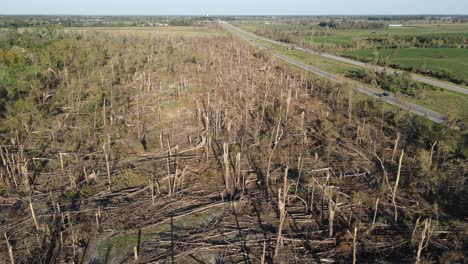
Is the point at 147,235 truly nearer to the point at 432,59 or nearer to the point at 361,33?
the point at 432,59

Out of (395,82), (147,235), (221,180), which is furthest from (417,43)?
(147,235)

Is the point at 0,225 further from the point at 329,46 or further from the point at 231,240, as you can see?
the point at 329,46

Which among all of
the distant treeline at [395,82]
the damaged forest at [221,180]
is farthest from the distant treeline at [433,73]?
the damaged forest at [221,180]

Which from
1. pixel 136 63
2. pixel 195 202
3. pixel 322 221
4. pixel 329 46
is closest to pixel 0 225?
pixel 195 202

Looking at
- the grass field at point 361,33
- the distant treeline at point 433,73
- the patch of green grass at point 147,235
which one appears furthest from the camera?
the grass field at point 361,33

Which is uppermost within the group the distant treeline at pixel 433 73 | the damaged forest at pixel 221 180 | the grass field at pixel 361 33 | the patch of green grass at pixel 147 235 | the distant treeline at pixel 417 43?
the grass field at pixel 361 33

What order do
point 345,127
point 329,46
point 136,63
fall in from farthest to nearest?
point 329,46 → point 136,63 → point 345,127

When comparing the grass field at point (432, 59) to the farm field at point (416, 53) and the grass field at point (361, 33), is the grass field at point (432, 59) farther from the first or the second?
the grass field at point (361, 33)

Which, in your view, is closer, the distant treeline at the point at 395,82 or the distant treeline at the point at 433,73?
the distant treeline at the point at 395,82
